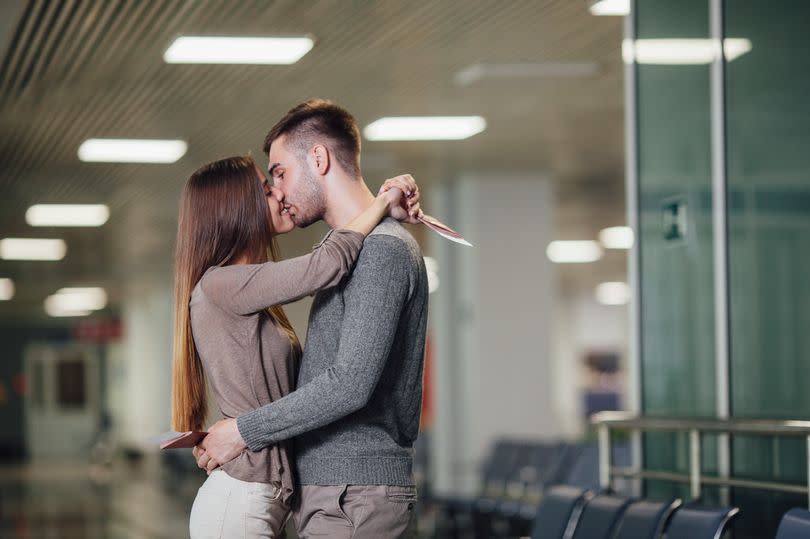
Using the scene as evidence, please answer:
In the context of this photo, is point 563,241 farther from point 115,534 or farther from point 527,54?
point 527,54

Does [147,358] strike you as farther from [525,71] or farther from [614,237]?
[525,71]

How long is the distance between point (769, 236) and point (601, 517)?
52.6 inches

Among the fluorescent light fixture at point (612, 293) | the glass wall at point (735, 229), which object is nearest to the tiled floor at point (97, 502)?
the glass wall at point (735, 229)

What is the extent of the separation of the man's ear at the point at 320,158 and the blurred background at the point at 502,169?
2.16m

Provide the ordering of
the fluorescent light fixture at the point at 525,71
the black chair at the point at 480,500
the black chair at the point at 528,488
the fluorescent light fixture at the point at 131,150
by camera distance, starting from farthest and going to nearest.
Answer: the fluorescent light fixture at the point at 131,150, the black chair at the point at 480,500, the black chair at the point at 528,488, the fluorescent light fixture at the point at 525,71

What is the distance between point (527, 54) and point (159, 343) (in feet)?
64.7

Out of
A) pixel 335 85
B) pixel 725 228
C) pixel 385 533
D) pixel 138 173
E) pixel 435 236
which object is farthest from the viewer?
pixel 435 236

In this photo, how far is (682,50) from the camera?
18.0 feet

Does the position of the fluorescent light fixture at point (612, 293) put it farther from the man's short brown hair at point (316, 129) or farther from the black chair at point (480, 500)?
the man's short brown hair at point (316, 129)

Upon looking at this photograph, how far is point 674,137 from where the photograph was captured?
18.5 ft

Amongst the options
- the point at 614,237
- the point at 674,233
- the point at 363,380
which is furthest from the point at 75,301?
the point at 363,380

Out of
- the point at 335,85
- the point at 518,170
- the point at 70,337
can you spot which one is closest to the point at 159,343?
the point at 70,337

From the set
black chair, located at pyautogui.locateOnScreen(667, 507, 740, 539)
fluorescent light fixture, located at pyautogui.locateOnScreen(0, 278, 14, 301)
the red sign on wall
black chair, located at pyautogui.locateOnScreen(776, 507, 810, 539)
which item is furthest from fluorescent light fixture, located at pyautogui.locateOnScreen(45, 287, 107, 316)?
black chair, located at pyautogui.locateOnScreen(776, 507, 810, 539)

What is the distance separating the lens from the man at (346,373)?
8.02 ft
